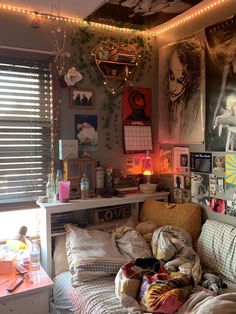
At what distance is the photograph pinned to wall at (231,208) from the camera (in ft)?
7.11

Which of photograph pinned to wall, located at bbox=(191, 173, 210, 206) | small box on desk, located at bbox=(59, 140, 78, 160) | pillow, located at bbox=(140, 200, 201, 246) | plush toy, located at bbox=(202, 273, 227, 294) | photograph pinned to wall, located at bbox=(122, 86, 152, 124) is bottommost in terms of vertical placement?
plush toy, located at bbox=(202, 273, 227, 294)

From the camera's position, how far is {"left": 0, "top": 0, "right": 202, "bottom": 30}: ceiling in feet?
7.11

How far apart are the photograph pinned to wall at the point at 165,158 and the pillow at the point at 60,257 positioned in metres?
1.12

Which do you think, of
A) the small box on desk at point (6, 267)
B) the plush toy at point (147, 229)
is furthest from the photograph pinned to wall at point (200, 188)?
the small box on desk at point (6, 267)

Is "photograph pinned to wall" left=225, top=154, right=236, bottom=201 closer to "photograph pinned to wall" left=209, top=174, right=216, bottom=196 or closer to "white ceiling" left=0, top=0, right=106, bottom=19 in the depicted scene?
"photograph pinned to wall" left=209, top=174, right=216, bottom=196

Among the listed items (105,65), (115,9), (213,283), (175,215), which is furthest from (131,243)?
(115,9)

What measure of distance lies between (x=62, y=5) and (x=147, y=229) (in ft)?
5.86

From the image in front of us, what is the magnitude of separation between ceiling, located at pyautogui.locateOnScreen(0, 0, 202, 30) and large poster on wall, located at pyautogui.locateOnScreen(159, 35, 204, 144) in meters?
0.29

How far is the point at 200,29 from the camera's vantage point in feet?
7.96

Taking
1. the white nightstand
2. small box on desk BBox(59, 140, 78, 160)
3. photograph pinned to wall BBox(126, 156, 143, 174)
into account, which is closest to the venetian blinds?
small box on desk BBox(59, 140, 78, 160)

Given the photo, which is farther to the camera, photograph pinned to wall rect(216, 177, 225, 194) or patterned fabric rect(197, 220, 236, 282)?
photograph pinned to wall rect(216, 177, 225, 194)

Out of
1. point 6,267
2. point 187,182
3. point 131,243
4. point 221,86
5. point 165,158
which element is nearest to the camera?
point 6,267

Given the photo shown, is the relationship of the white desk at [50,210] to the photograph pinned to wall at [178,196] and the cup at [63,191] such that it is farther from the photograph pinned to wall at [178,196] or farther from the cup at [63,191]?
the photograph pinned to wall at [178,196]

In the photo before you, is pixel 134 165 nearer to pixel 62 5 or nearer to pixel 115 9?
pixel 115 9
